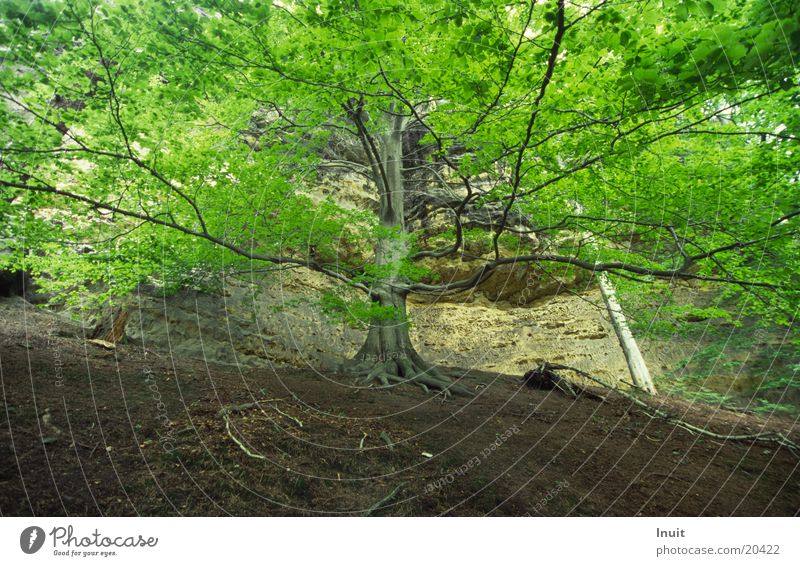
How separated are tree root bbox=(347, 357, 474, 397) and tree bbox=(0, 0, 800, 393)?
52 millimetres

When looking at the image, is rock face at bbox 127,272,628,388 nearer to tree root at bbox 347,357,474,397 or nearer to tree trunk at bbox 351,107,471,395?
tree trunk at bbox 351,107,471,395

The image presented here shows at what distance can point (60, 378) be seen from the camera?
3404mm

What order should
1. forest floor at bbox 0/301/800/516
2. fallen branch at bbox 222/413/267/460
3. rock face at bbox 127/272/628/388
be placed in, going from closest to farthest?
forest floor at bbox 0/301/800/516 → fallen branch at bbox 222/413/267/460 → rock face at bbox 127/272/628/388

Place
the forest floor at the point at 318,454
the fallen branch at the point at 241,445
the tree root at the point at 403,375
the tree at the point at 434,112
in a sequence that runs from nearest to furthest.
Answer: the forest floor at the point at 318,454 < the fallen branch at the point at 241,445 < the tree at the point at 434,112 < the tree root at the point at 403,375

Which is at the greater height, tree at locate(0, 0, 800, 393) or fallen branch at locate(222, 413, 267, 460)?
tree at locate(0, 0, 800, 393)

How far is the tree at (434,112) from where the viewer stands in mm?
2605

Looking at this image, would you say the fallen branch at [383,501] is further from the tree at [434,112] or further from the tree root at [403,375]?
the tree root at [403,375]

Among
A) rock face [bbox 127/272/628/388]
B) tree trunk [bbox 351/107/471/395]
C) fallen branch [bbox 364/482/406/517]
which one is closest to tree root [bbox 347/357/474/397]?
tree trunk [bbox 351/107/471/395]

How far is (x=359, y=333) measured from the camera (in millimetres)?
12211

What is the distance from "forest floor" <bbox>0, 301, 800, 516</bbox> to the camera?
1993 millimetres

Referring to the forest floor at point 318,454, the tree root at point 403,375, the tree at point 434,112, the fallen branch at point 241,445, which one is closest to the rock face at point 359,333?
the tree at point 434,112

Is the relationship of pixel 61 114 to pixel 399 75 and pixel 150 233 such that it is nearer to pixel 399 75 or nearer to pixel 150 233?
pixel 150 233

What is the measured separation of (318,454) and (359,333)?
9480 millimetres

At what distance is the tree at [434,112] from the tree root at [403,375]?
0.05 m
